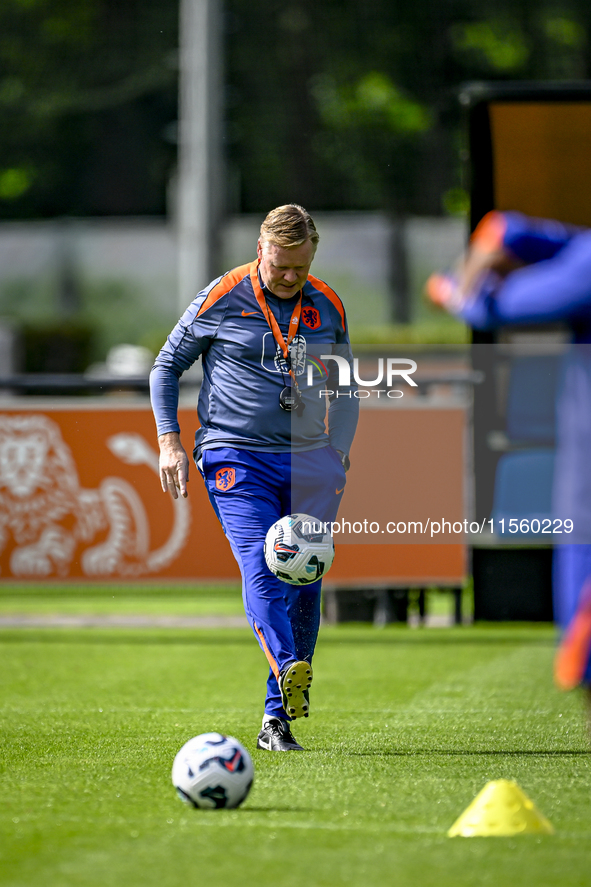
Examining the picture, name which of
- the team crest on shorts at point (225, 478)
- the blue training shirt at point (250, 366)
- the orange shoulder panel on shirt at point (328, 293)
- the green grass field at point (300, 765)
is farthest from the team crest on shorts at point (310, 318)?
the green grass field at point (300, 765)

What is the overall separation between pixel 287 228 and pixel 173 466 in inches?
38.8

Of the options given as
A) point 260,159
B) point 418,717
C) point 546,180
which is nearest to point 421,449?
point 546,180

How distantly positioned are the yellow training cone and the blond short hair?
2.16 m

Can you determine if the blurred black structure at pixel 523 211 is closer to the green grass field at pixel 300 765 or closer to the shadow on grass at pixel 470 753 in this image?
the green grass field at pixel 300 765

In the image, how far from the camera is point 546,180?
9.45 meters

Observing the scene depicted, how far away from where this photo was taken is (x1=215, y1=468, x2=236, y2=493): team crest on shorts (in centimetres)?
540

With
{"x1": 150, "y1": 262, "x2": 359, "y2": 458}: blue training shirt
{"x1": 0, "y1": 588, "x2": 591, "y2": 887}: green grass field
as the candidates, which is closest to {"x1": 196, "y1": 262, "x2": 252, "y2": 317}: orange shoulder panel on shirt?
{"x1": 150, "y1": 262, "x2": 359, "y2": 458}: blue training shirt

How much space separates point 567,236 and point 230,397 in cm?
212

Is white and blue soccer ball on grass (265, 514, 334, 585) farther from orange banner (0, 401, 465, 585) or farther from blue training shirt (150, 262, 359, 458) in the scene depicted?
orange banner (0, 401, 465, 585)

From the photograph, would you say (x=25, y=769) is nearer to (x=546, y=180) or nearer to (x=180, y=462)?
(x=180, y=462)

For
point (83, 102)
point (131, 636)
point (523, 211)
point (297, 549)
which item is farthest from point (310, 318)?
point (83, 102)

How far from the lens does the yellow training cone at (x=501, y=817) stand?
12.7ft

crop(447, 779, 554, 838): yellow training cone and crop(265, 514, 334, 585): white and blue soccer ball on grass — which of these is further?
crop(265, 514, 334, 585): white and blue soccer ball on grass

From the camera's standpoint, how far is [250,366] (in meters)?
5.41
